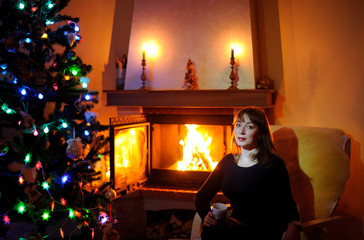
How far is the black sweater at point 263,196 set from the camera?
1.43m

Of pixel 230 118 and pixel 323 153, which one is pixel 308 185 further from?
pixel 230 118

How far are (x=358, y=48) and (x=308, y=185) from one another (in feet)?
3.71

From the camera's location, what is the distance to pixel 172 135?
119 inches

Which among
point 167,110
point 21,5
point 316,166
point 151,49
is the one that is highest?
point 151,49

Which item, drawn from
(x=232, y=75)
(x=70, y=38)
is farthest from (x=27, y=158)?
(x=232, y=75)

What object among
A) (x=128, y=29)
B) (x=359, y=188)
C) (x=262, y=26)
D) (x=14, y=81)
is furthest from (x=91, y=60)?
(x=359, y=188)

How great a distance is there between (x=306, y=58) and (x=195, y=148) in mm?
1293

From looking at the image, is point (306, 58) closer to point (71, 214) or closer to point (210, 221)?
point (210, 221)

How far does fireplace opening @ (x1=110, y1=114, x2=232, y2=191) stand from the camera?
2.59m

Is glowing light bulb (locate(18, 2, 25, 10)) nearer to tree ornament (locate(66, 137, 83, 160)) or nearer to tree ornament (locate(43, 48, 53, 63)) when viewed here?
tree ornament (locate(43, 48, 53, 63))

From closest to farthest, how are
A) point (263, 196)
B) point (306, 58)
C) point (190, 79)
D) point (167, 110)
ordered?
point (263, 196), point (306, 58), point (190, 79), point (167, 110)

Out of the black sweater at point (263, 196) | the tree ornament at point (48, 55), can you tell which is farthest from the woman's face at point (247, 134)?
the tree ornament at point (48, 55)

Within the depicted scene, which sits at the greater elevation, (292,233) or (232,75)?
(232,75)

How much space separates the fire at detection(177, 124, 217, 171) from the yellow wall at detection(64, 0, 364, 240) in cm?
69
